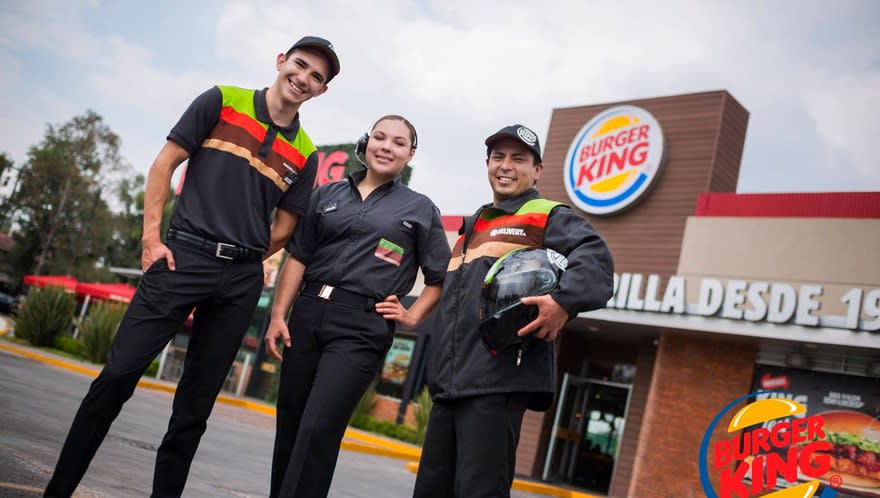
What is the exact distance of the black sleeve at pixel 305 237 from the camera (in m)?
3.92

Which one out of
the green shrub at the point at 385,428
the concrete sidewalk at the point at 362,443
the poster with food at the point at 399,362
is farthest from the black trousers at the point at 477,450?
the poster with food at the point at 399,362

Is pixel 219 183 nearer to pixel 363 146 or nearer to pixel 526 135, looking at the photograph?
pixel 363 146

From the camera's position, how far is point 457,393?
3150 mm

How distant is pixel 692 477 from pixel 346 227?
41.2ft

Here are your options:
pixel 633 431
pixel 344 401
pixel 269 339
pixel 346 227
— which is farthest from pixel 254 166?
pixel 633 431

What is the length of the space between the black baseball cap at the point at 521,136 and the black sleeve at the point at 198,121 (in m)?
1.23

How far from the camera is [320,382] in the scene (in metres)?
3.51

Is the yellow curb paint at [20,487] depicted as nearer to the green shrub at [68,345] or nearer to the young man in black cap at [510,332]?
the young man in black cap at [510,332]

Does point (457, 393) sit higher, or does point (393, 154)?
point (393, 154)

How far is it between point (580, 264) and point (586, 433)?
15949mm

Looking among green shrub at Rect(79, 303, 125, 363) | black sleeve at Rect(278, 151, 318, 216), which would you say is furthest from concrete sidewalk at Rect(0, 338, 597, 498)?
black sleeve at Rect(278, 151, 318, 216)

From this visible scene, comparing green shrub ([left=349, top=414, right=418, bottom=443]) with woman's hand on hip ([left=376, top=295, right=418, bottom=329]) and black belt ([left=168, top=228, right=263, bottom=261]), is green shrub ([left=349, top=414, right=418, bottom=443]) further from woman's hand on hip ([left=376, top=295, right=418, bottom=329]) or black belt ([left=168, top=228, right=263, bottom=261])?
black belt ([left=168, top=228, right=263, bottom=261])

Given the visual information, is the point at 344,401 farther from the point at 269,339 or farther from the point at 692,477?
the point at 692,477

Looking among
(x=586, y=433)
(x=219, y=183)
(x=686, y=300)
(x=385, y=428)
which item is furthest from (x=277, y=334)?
(x=385, y=428)
